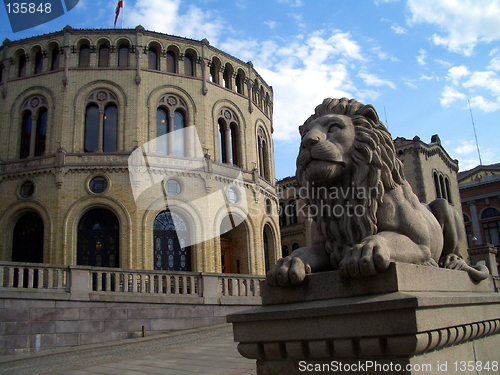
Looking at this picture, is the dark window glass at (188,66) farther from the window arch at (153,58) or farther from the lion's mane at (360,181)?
the lion's mane at (360,181)

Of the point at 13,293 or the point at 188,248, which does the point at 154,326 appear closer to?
the point at 13,293

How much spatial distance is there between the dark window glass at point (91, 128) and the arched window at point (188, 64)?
5.82 meters

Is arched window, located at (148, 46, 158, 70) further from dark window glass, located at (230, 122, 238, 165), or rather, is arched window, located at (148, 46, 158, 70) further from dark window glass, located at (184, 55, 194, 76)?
dark window glass, located at (230, 122, 238, 165)

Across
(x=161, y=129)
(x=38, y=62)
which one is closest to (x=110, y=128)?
(x=161, y=129)

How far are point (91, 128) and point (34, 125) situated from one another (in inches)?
122

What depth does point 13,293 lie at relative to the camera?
42.8 feet

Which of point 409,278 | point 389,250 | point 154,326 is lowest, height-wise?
point 154,326

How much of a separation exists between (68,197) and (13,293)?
10697mm

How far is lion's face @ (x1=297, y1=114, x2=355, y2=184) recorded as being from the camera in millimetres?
3400

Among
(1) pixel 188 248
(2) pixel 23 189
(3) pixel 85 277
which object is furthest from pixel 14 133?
(3) pixel 85 277

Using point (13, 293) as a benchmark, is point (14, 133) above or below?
above

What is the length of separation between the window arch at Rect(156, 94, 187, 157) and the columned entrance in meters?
3.67

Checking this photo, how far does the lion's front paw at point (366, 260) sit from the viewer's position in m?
2.88

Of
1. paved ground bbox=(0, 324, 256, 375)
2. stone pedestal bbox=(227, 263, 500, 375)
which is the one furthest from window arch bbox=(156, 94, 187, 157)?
stone pedestal bbox=(227, 263, 500, 375)
